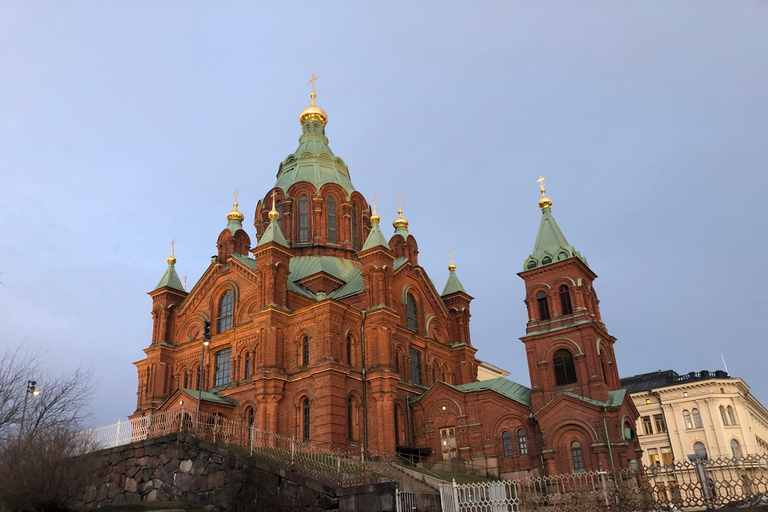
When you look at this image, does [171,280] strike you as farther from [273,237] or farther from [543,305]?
[543,305]

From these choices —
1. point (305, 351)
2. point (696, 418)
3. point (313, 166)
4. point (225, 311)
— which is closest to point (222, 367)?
point (225, 311)

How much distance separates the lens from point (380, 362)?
3450 cm

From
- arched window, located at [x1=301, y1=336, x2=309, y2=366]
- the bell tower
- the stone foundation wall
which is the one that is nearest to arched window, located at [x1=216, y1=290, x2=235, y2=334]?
arched window, located at [x1=301, y1=336, x2=309, y2=366]

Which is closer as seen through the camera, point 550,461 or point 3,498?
point 3,498

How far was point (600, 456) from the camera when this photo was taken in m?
30.1

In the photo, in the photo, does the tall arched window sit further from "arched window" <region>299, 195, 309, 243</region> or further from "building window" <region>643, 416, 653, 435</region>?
"building window" <region>643, 416, 653, 435</region>

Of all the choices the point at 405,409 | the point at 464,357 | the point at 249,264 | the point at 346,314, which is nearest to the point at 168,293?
the point at 249,264

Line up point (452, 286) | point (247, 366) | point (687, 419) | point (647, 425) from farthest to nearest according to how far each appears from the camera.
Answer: point (647, 425) → point (687, 419) → point (452, 286) → point (247, 366)

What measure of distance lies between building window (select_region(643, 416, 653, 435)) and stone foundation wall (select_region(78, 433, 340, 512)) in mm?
42232

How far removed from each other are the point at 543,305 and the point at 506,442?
8.37m

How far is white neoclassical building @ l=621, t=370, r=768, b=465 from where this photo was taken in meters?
48.7

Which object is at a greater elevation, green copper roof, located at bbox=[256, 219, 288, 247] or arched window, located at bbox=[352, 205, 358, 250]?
arched window, located at bbox=[352, 205, 358, 250]

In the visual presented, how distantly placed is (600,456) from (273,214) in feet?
75.3

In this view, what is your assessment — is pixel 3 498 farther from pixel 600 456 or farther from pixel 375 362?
pixel 600 456
